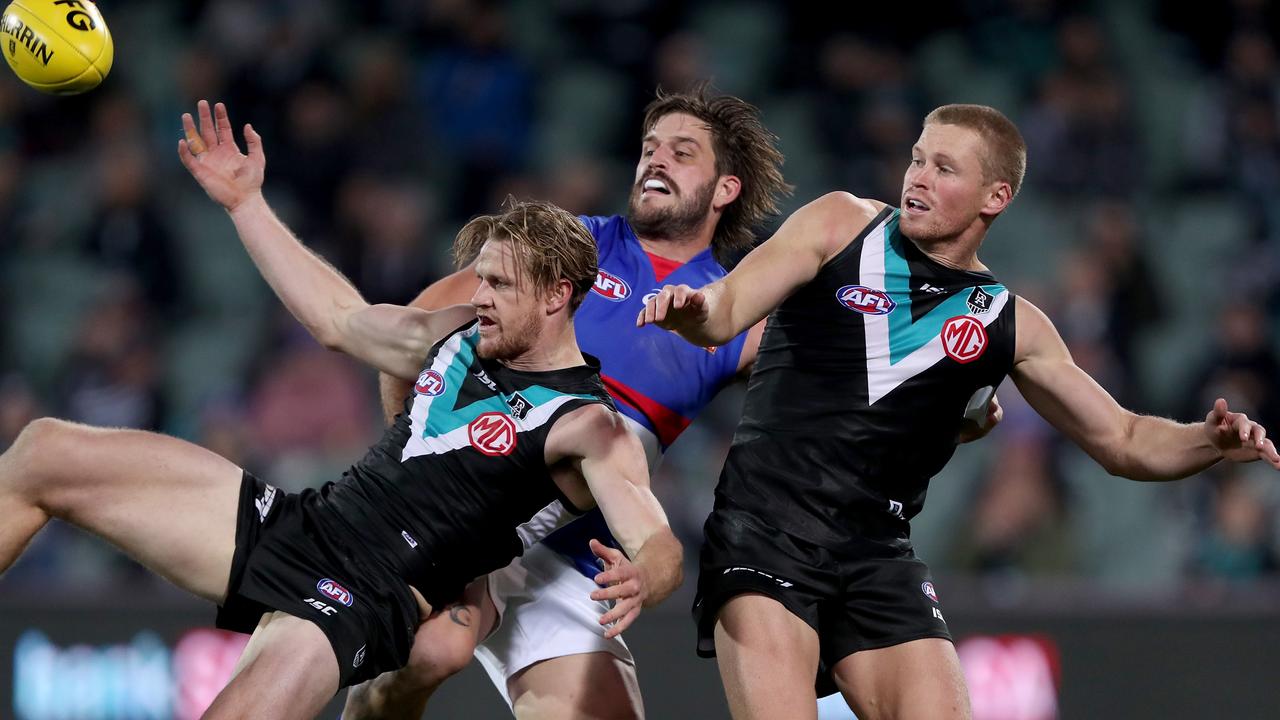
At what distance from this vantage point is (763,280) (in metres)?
4.82

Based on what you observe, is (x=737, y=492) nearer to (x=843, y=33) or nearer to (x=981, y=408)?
(x=981, y=408)

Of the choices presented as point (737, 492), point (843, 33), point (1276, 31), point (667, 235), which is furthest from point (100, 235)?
point (1276, 31)

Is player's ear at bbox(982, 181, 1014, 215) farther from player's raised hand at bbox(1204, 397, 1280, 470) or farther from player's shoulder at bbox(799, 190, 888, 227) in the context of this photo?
player's raised hand at bbox(1204, 397, 1280, 470)

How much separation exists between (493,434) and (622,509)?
1.73ft

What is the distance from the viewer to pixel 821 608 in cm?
498

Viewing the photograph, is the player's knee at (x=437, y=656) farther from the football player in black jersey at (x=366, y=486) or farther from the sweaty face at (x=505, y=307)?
the sweaty face at (x=505, y=307)

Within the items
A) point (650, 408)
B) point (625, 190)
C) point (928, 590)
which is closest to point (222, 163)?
point (650, 408)

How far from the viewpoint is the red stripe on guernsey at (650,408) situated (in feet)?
18.5

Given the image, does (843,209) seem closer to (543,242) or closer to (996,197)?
(996,197)

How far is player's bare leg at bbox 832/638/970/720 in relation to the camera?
4816mm

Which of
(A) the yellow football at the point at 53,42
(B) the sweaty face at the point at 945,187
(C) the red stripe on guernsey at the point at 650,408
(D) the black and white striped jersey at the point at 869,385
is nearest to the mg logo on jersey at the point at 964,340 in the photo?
(D) the black and white striped jersey at the point at 869,385

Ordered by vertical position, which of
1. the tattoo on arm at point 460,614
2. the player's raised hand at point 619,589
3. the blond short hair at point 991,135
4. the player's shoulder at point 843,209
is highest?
the blond short hair at point 991,135

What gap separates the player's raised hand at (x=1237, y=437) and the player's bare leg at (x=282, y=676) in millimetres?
2677

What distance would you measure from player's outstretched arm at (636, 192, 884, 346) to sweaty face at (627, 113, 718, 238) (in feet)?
2.68
